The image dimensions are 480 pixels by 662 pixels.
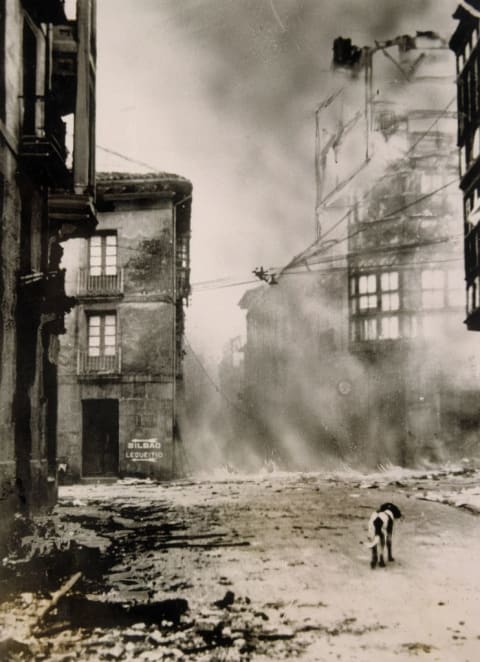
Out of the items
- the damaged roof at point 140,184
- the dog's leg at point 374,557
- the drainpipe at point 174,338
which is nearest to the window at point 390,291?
the drainpipe at point 174,338

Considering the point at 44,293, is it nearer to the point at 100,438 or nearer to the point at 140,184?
the point at 140,184

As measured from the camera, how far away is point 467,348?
19.1 m

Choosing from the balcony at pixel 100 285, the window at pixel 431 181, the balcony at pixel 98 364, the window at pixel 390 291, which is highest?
the window at pixel 431 181

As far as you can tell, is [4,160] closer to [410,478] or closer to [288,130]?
[288,130]

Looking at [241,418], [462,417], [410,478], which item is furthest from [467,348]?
[241,418]

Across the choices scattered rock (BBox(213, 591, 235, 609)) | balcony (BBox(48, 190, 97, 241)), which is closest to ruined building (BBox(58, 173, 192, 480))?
balcony (BBox(48, 190, 97, 241))

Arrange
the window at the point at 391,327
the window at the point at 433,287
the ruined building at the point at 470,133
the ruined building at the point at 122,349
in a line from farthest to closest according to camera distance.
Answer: the window at the point at 391,327 → the window at the point at 433,287 → the ruined building at the point at 122,349 → the ruined building at the point at 470,133

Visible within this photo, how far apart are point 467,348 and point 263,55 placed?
13759 mm

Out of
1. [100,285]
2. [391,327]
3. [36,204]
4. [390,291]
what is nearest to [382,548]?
[36,204]

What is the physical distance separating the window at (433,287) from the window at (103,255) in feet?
22.8

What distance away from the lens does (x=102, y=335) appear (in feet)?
51.0

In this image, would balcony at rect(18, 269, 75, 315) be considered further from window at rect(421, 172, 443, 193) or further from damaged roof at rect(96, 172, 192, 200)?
window at rect(421, 172, 443, 193)

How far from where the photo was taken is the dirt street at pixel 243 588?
5.27m

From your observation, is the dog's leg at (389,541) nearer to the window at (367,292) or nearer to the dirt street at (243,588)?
the dirt street at (243,588)
